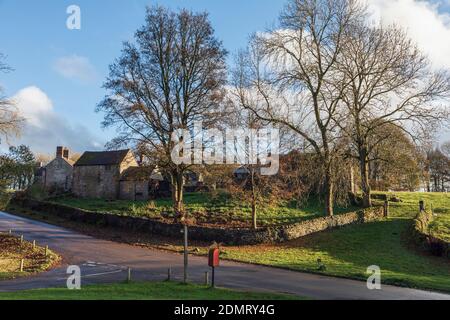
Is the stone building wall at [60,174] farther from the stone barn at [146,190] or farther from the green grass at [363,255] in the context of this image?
the green grass at [363,255]

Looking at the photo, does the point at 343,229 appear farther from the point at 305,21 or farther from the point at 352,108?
the point at 305,21

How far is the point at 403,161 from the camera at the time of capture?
3791 cm

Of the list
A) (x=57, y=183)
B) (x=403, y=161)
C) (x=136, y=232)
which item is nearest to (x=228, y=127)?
(x=136, y=232)

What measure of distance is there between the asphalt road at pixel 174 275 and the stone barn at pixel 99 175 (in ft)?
100

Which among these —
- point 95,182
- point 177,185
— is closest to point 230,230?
point 177,185

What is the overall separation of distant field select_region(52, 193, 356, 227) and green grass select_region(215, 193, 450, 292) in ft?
20.2

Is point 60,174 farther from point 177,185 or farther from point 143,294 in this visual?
point 143,294

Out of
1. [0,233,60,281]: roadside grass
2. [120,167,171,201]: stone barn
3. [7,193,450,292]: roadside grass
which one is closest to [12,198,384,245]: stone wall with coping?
[7,193,450,292]: roadside grass

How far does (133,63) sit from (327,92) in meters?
16.6

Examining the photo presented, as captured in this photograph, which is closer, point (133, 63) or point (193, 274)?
point (193, 274)

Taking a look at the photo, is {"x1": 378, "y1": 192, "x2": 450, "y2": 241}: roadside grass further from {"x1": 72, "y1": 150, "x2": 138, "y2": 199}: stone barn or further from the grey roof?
the grey roof

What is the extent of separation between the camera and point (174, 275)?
19438 mm

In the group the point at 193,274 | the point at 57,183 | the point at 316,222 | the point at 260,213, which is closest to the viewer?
the point at 193,274

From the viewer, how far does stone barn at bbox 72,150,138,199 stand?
2383 inches
